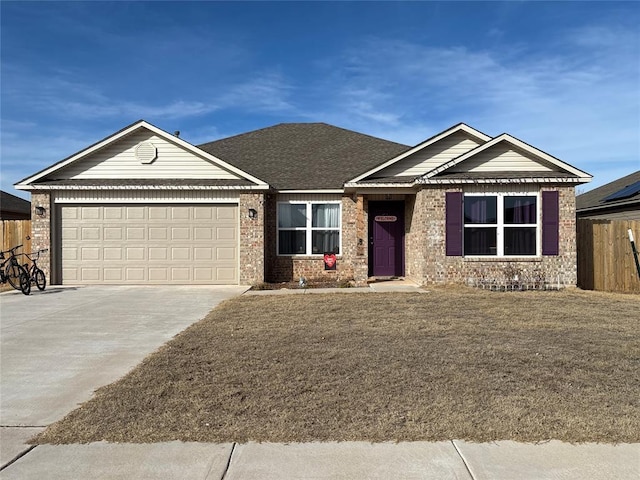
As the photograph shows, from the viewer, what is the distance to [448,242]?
42.4ft

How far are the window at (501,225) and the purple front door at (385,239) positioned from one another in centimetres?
307

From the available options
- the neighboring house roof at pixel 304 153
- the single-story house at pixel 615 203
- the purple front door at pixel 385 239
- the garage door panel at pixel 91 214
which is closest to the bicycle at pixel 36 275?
the garage door panel at pixel 91 214

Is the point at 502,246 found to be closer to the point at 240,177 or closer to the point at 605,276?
the point at 605,276

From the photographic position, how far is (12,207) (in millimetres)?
23594

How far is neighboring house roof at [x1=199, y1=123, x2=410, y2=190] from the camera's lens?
619 inches

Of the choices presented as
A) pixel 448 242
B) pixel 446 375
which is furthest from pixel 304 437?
pixel 448 242

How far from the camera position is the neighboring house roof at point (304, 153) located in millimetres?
15729

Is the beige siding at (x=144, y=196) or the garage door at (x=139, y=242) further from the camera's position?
the garage door at (x=139, y=242)

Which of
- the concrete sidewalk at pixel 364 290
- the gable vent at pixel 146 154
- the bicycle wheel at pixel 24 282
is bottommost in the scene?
the concrete sidewalk at pixel 364 290

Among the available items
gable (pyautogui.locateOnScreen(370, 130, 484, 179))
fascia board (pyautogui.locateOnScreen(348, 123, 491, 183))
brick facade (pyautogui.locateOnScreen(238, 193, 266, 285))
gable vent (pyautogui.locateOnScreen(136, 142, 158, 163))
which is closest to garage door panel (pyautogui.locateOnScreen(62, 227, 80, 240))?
gable vent (pyautogui.locateOnScreen(136, 142, 158, 163))

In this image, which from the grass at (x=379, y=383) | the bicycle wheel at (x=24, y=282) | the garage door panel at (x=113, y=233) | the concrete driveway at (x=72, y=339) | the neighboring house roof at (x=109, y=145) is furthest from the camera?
the garage door panel at (x=113, y=233)

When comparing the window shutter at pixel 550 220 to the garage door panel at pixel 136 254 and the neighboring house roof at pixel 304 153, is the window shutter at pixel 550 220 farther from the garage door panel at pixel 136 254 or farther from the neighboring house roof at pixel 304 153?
the garage door panel at pixel 136 254

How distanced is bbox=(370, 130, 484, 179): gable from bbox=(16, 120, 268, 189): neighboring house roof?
3.72 meters

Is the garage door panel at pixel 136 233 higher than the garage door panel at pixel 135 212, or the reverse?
the garage door panel at pixel 135 212
